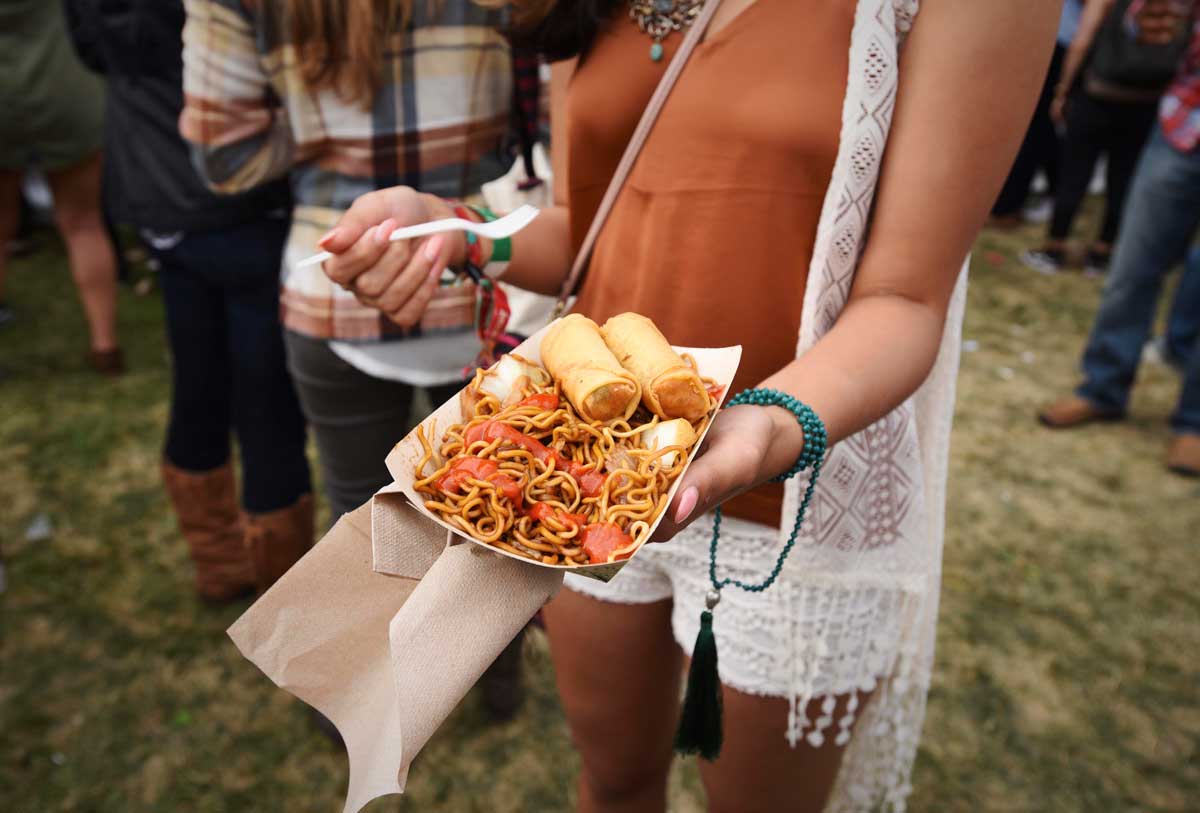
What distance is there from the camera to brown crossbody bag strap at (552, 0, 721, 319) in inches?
50.8

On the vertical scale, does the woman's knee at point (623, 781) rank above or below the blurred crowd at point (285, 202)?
below

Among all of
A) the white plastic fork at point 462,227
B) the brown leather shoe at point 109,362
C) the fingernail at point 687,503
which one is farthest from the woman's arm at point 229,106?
the brown leather shoe at point 109,362

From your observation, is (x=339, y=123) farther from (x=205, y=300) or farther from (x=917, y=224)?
(x=917, y=224)

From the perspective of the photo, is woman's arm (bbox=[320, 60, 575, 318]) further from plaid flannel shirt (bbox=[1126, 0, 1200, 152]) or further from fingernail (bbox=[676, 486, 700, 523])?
plaid flannel shirt (bbox=[1126, 0, 1200, 152])

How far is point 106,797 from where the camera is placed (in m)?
2.55

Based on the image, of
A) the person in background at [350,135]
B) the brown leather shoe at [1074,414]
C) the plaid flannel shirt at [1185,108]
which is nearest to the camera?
the person in background at [350,135]

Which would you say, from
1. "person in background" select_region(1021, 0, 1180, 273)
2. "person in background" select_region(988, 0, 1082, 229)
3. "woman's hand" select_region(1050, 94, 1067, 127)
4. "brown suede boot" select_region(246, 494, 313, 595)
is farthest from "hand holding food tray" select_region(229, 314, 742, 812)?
"person in background" select_region(988, 0, 1082, 229)

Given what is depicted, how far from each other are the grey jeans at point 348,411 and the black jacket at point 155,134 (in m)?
0.58

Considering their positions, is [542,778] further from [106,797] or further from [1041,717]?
[1041,717]

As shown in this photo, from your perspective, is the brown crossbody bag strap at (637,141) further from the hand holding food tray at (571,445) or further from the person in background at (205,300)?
the person in background at (205,300)

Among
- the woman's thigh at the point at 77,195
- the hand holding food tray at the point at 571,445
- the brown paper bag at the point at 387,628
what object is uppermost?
the hand holding food tray at the point at 571,445

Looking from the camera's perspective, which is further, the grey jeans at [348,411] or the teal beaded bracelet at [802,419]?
the grey jeans at [348,411]

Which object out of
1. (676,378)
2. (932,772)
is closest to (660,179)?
(676,378)

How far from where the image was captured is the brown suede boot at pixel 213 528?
3.06m
